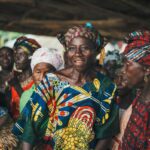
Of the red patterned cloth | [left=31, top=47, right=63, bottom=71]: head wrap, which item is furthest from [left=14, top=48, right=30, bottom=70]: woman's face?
the red patterned cloth

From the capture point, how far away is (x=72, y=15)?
10312 millimetres

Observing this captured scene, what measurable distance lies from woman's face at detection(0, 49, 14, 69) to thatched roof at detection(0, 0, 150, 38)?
969 millimetres

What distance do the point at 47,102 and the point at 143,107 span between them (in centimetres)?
101

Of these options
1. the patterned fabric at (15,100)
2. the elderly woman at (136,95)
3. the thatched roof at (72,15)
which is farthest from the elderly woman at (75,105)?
the thatched roof at (72,15)

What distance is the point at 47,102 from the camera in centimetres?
496

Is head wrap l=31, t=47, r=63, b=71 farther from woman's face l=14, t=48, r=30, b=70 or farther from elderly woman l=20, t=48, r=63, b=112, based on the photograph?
woman's face l=14, t=48, r=30, b=70

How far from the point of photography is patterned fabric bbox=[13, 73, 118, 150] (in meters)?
4.84

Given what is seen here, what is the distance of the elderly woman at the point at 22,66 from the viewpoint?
23.5ft

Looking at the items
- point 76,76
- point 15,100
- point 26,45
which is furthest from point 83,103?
point 26,45

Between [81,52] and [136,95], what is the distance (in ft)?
2.22

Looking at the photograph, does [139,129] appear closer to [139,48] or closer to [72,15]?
[139,48]

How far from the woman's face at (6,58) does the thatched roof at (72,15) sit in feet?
3.18

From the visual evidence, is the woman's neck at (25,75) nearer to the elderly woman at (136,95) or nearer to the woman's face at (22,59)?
the woman's face at (22,59)

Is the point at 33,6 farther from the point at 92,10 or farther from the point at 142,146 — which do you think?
the point at 142,146
